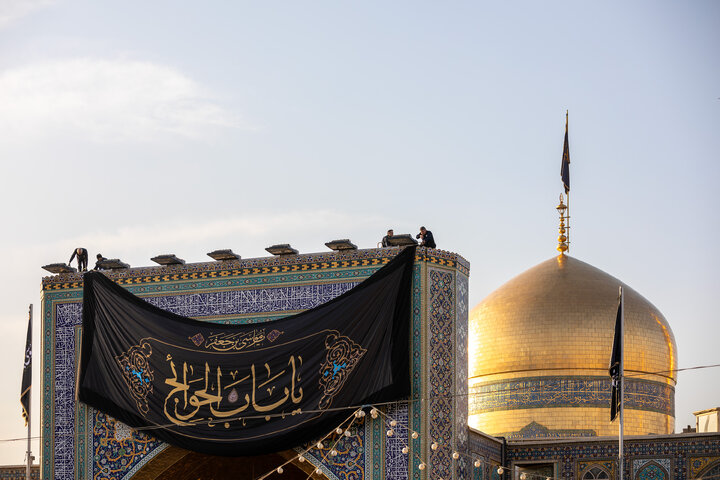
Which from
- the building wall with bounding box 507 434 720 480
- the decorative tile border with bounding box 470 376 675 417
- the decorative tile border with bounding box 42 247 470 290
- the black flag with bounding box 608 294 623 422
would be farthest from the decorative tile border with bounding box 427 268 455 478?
the decorative tile border with bounding box 470 376 675 417

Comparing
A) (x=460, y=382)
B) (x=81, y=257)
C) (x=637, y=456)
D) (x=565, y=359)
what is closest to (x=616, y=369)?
(x=637, y=456)

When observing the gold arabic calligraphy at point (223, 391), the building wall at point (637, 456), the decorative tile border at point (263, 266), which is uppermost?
the decorative tile border at point (263, 266)

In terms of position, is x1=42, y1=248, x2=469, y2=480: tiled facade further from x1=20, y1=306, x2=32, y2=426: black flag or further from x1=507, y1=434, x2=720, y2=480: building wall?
x1=507, y1=434, x2=720, y2=480: building wall

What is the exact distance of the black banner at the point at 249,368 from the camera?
15.9m

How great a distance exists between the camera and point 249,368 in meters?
16.3

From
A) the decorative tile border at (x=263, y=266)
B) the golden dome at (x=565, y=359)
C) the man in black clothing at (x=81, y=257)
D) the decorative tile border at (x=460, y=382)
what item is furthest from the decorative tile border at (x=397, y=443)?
the golden dome at (x=565, y=359)

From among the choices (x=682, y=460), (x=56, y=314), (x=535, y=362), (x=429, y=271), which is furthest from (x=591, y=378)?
(x=56, y=314)

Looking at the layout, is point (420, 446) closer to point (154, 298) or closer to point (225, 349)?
point (225, 349)

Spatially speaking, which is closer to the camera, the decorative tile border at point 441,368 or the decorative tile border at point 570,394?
the decorative tile border at point 441,368

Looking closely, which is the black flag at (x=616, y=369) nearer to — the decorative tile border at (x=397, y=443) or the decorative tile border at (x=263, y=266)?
the decorative tile border at (x=263, y=266)

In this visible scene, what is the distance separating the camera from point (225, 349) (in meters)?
16.4

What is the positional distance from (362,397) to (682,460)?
3.52m

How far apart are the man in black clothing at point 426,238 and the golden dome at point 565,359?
5.02m

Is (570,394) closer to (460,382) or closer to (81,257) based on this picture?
(460,382)
